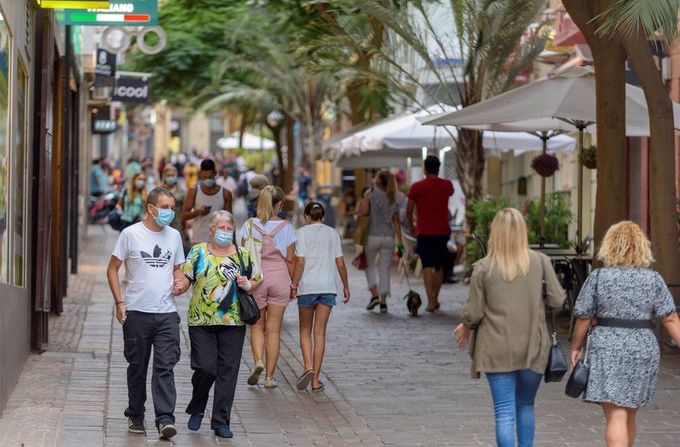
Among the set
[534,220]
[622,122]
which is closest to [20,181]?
[622,122]

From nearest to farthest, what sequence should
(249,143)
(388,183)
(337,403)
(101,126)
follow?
(337,403) → (388,183) → (101,126) → (249,143)

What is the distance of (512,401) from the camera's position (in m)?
7.39

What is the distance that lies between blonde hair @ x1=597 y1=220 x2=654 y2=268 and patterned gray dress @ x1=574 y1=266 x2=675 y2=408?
4 cm

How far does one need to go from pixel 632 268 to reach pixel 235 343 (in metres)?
2.83

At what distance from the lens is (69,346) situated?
43.2 ft

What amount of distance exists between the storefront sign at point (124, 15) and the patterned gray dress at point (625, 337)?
8.57 meters

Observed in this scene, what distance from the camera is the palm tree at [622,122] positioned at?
1227cm

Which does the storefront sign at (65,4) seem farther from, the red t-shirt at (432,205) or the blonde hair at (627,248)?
the red t-shirt at (432,205)

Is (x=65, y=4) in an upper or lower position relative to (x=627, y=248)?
upper

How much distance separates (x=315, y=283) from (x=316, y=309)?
242 mm

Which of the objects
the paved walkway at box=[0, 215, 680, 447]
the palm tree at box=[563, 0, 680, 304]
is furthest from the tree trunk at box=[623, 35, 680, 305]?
the paved walkway at box=[0, 215, 680, 447]

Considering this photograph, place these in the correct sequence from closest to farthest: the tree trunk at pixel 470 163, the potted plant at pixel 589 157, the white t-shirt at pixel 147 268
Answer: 1. the white t-shirt at pixel 147 268
2. the potted plant at pixel 589 157
3. the tree trunk at pixel 470 163

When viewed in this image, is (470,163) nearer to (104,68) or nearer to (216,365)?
(104,68)

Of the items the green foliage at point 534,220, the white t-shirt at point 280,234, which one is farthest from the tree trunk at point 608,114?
the green foliage at point 534,220
